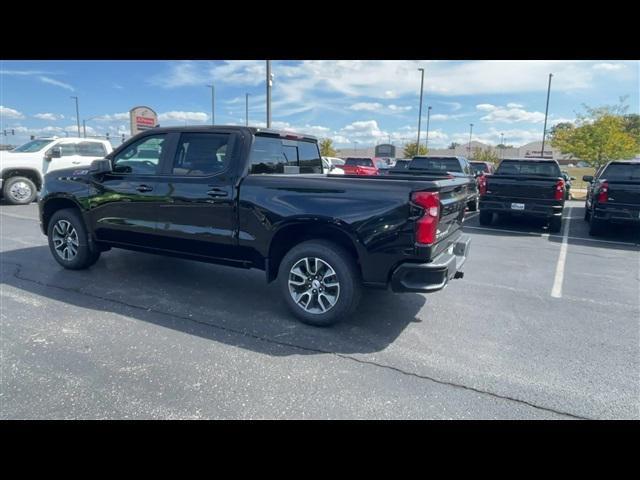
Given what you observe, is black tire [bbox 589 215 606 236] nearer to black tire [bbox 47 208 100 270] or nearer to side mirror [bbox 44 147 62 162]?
black tire [bbox 47 208 100 270]

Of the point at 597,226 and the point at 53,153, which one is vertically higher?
the point at 53,153

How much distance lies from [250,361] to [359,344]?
0.98 m

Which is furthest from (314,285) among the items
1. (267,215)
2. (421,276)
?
(421,276)

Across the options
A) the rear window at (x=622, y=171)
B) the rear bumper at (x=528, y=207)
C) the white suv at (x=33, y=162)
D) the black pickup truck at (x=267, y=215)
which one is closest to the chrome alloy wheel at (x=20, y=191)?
the white suv at (x=33, y=162)

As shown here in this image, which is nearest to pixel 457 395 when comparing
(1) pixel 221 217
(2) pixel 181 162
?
(1) pixel 221 217

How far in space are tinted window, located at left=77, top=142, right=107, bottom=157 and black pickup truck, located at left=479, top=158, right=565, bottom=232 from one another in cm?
1170

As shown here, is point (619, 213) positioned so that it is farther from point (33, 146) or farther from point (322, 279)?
point (33, 146)

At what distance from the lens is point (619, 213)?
A: 8.67m

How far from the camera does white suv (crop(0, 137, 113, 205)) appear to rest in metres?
11.9

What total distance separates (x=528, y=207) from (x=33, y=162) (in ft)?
44.8

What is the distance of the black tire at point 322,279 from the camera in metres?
3.83

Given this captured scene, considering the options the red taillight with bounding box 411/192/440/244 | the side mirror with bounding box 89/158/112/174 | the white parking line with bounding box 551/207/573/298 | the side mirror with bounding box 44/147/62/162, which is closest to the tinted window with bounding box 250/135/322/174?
the red taillight with bounding box 411/192/440/244

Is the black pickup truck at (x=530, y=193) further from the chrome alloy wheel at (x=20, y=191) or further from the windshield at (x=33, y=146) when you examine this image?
the chrome alloy wheel at (x=20, y=191)
